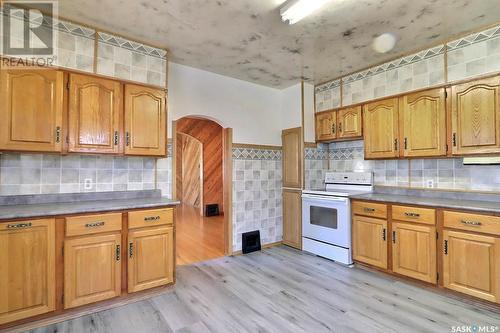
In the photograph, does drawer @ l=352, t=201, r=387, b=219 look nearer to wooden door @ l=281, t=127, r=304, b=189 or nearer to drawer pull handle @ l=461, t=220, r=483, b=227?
drawer pull handle @ l=461, t=220, r=483, b=227

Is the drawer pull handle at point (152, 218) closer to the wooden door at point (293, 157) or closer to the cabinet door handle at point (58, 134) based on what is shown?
the cabinet door handle at point (58, 134)

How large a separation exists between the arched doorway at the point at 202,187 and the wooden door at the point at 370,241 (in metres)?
1.74

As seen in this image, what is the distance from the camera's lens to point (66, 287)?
214 cm

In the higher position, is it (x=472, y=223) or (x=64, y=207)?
(x=64, y=207)

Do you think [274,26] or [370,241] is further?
[370,241]

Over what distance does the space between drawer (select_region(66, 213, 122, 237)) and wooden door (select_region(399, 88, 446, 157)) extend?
3.30 m

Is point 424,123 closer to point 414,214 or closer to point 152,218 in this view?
point 414,214

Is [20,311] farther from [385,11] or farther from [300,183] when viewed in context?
[385,11]

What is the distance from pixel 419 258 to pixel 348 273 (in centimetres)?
79

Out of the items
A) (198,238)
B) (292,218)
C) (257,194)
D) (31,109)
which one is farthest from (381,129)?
(31,109)

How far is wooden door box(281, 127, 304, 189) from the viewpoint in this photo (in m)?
4.07

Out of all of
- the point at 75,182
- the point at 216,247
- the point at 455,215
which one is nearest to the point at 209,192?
the point at 216,247

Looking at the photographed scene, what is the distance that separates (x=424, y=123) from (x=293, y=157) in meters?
1.82

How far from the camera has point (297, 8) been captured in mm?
2111
